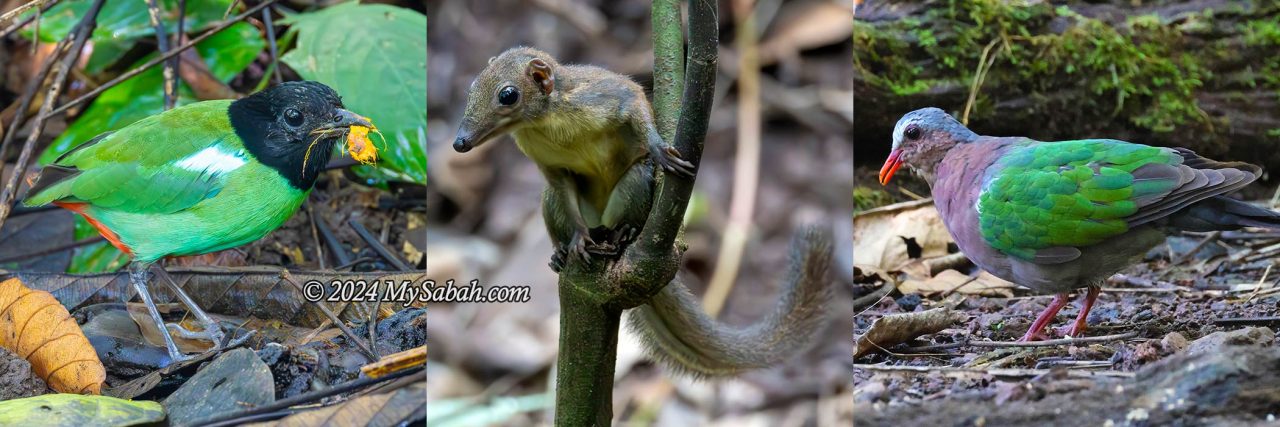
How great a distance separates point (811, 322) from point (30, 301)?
8.20ft

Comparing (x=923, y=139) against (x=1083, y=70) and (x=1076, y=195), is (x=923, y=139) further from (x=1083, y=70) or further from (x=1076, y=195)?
(x=1083, y=70)

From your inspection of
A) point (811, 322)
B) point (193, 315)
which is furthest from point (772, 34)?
point (193, 315)

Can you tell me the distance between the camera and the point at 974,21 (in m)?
3.60

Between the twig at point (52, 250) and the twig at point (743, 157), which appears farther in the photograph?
the twig at point (743, 157)

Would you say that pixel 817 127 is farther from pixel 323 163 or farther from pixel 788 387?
pixel 323 163

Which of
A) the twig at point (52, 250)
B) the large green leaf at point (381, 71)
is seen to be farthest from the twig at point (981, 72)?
the twig at point (52, 250)

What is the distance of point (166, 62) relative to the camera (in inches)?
143

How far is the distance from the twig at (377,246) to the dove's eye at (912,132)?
1.66 metres

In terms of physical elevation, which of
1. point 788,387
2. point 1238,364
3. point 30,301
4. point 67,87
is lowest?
point 788,387

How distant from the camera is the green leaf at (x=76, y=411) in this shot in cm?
305

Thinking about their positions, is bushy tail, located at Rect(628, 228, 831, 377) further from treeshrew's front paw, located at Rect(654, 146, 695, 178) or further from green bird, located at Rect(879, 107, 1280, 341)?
treeshrew's front paw, located at Rect(654, 146, 695, 178)

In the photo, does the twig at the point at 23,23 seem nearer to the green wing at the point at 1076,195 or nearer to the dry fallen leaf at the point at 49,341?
the dry fallen leaf at the point at 49,341

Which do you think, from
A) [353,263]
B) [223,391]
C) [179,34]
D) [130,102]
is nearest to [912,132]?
[353,263]

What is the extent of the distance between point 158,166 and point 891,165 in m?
2.24
